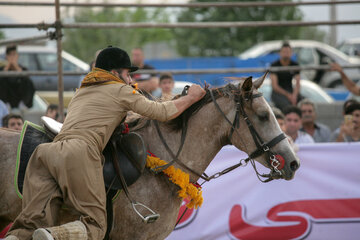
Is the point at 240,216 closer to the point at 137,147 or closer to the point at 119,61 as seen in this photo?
the point at 137,147

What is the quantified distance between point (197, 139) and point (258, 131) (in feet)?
1.74

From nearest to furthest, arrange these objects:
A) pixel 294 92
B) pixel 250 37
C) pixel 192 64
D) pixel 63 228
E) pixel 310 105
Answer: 1. pixel 63 228
2. pixel 310 105
3. pixel 294 92
4. pixel 192 64
5. pixel 250 37

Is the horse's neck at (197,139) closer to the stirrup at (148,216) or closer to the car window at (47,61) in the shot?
the stirrup at (148,216)

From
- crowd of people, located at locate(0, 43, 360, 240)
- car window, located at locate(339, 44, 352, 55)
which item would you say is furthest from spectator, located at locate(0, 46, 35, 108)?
car window, located at locate(339, 44, 352, 55)

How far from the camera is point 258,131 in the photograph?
4316mm

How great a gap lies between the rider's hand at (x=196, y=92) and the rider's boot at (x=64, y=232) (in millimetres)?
1375

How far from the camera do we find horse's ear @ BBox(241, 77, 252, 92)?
4.21 metres

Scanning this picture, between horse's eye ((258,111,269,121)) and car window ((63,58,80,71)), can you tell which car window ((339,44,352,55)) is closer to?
car window ((63,58,80,71))

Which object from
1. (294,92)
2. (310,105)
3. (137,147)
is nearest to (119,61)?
(137,147)

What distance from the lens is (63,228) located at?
12.0 ft

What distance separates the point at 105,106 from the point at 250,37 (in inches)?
1108

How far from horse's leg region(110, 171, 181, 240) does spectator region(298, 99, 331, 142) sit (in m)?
4.32

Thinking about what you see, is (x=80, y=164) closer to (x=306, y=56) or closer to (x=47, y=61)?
(x=47, y=61)

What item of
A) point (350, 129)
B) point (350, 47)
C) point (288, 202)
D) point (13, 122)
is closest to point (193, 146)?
point (288, 202)
